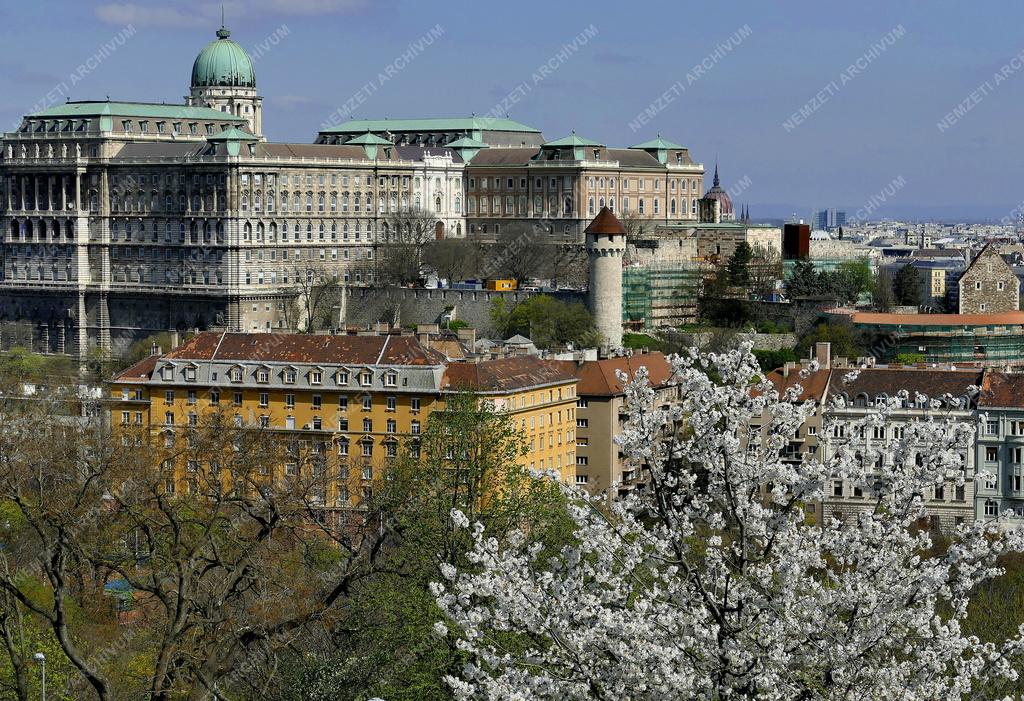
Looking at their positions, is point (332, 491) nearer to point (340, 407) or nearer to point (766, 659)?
point (340, 407)


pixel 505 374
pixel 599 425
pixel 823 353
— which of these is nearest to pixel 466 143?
pixel 823 353

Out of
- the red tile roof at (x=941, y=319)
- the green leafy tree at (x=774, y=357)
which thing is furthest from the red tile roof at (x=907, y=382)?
the red tile roof at (x=941, y=319)

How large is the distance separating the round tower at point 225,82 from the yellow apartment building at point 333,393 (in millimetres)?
70781

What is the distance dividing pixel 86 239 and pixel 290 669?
304 feet

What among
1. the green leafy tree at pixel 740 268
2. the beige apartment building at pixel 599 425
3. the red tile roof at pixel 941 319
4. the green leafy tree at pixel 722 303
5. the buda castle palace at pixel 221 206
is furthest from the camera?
the buda castle palace at pixel 221 206

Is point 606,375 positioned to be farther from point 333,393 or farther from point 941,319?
point 941,319

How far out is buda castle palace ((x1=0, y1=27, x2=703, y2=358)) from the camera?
11969 centimetres

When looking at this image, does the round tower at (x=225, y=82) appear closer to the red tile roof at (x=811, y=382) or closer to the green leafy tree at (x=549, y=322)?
the green leafy tree at (x=549, y=322)

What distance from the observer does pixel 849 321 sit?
96.1 m

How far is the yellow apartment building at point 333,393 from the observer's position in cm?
6612

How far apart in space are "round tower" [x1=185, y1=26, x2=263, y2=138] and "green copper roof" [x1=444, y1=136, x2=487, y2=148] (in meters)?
12.8

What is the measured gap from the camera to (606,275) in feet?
332

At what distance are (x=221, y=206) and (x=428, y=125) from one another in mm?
26911

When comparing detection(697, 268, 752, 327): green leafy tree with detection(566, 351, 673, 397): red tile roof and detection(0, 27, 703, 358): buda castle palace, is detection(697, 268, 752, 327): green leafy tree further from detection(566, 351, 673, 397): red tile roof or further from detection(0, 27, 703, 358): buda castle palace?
detection(566, 351, 673, 397): red tile roof
